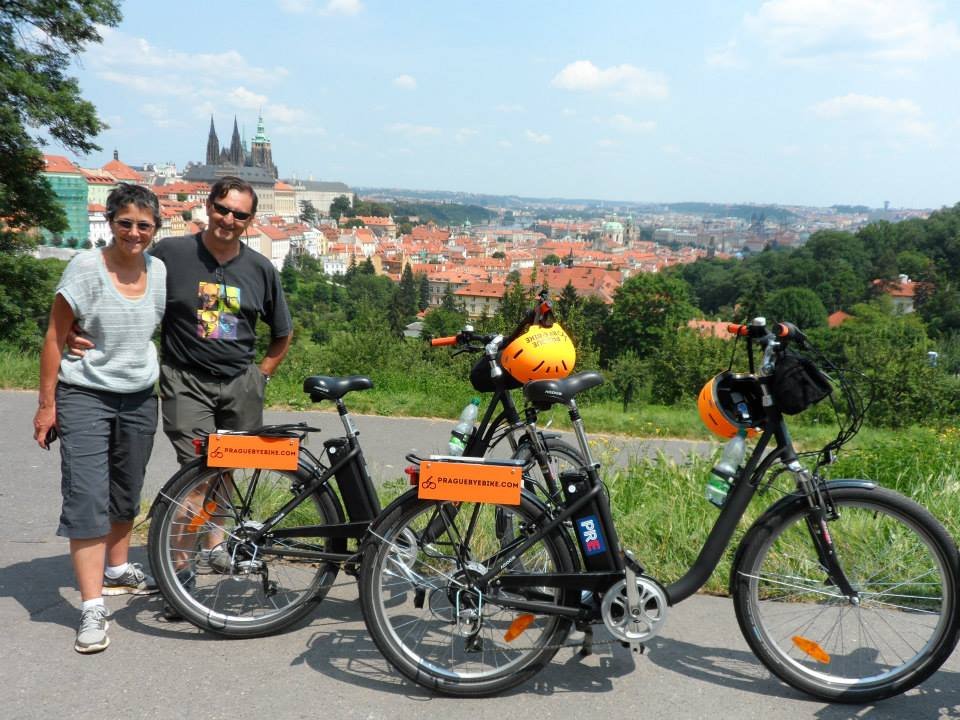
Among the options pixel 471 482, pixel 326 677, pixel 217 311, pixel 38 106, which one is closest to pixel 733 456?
pixel 471 482

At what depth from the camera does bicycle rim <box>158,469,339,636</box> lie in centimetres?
326

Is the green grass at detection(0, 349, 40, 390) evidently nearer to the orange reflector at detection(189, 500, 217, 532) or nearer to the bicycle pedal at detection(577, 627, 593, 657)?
the orange reflector at detection(189, 500, 217, 532)

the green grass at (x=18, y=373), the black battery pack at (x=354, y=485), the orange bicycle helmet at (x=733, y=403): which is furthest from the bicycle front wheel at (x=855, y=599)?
the green grass at (x=18, y=373)

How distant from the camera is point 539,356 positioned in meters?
3.32

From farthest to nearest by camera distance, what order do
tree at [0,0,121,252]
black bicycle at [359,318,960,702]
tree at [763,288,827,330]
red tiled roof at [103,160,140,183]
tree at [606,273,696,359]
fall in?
1. red tiled roof at [103,160,140,183]
2. tree at [763,288,827,330]
3. tree at [606,273,696,359]
4. tree at [0,0,121,252]
5. black bicycle at [359,318,960,702]

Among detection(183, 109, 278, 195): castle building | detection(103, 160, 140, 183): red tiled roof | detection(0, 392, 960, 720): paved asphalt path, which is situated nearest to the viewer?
detection(0, 392, 960, 720): paved asphalt path

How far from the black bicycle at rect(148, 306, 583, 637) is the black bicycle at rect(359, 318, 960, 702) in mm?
306

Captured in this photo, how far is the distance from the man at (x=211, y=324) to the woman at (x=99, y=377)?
0.41 feet

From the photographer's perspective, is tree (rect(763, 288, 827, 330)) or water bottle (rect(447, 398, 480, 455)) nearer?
water bottle (rect(447, 398, 480, 455))

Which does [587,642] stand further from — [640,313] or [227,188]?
[640,313]

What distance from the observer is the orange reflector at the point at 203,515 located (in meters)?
3.31

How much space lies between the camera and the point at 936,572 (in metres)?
2.83

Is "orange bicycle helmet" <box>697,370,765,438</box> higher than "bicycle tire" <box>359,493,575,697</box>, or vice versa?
"orange bicycle helmet" <box>697,370,765,438</box>

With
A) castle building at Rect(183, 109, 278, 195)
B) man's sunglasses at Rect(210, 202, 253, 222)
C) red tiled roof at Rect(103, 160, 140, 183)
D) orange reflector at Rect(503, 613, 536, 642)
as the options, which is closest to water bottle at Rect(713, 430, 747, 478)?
orange reflector at Rect(503, 613, 536, 642)
